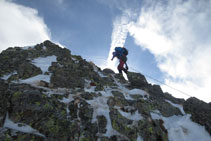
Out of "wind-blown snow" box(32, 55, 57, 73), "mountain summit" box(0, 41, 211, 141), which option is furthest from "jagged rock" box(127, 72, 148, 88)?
"wind-blown snow" box(32, 55, 57, 73)

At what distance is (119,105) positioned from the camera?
946 cm

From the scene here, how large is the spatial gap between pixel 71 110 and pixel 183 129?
28.4 ft

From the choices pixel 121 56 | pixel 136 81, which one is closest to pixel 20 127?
pixel 136 81

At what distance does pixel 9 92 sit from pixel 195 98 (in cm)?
1887

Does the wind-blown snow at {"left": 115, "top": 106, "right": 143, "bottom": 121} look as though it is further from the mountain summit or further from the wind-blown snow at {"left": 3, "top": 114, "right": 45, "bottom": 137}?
the wind-blown snow at {"left": 3, "top": 114, "right": 45, "bottom": 137}

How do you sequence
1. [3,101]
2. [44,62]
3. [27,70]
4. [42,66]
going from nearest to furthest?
[3,101] → [27,70] → [42,66] → [44,62]

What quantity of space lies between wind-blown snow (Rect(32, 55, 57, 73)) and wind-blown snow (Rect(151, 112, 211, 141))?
34.8 ft

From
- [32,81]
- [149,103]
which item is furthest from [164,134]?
[32,81]

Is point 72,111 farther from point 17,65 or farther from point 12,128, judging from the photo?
point 17,65

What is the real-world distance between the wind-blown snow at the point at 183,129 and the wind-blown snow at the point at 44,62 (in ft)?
34.8

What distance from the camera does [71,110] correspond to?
7.39 meters

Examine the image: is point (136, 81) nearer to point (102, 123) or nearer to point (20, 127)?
point (102, 123)

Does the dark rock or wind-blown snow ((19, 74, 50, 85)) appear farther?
wind-blown snow ((19, 74, 50, 85))

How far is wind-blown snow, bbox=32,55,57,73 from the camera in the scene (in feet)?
34.7
